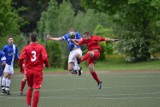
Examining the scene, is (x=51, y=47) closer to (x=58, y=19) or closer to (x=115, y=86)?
(x=115, y=86)

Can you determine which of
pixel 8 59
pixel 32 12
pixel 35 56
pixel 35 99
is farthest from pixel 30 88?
pixel 32 12

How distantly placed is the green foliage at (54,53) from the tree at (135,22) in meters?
8.94

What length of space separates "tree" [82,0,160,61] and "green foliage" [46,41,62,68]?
29.3 feet

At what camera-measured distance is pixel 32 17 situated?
8175 cm

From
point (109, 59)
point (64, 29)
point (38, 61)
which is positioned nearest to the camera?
point (38, 61)

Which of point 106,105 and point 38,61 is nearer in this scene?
point 38,61

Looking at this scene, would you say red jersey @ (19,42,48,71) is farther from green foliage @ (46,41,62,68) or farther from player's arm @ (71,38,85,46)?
green foliage @ (46,41,62,68)

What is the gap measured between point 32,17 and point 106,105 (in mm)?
66692

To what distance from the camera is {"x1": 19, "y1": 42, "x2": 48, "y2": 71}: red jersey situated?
14.2 m

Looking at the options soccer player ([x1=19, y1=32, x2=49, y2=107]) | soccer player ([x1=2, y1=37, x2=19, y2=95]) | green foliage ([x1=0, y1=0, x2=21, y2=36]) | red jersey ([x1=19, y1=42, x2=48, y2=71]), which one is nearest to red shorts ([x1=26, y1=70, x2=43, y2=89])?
soccer player ([x1=19, y1=32, x2=49, y2=107])

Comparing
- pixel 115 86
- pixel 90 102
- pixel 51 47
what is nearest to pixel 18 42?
pixel 51 47

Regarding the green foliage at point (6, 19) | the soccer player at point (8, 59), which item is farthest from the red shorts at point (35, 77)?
the green foliage at point (6, 19)

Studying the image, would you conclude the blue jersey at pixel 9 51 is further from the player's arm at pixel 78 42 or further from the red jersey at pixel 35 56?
the red jersey at pixel 35 56

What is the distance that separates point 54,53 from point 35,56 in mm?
26339
